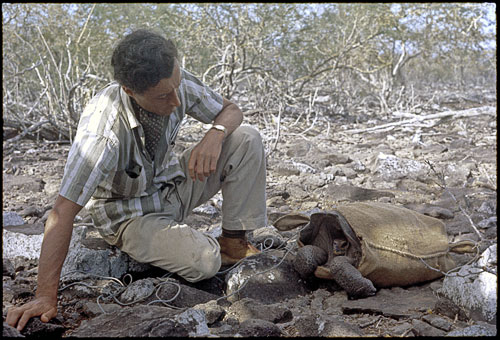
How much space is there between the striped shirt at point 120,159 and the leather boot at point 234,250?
44cm

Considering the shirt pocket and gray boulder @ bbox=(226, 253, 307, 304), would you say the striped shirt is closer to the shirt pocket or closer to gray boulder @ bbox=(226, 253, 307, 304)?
the shirt pocket

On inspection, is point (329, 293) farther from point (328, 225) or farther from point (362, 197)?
point (362, 197)

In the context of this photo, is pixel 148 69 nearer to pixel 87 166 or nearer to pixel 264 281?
pixel 87 166

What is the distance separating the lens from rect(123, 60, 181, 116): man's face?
2531 mm

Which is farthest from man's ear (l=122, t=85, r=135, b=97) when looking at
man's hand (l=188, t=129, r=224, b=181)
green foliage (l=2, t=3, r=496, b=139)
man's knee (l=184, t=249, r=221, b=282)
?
green foliage (l=2, t=3, r=496, b=139)

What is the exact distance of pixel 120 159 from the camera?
2.61 meters

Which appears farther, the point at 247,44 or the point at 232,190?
the point at 247,44

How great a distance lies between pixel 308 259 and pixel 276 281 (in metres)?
0.21

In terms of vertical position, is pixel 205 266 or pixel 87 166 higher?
pixel 87 166

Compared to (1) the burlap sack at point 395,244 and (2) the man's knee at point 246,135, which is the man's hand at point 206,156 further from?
(1) the burlap sack at point 395,244

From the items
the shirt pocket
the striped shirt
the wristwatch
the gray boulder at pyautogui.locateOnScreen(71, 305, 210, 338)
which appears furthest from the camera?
the wristwatch

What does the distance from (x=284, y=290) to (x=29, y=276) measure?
4.58 feet

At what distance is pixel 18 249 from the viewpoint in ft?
10.5

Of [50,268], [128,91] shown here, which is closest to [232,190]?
[128,91]
